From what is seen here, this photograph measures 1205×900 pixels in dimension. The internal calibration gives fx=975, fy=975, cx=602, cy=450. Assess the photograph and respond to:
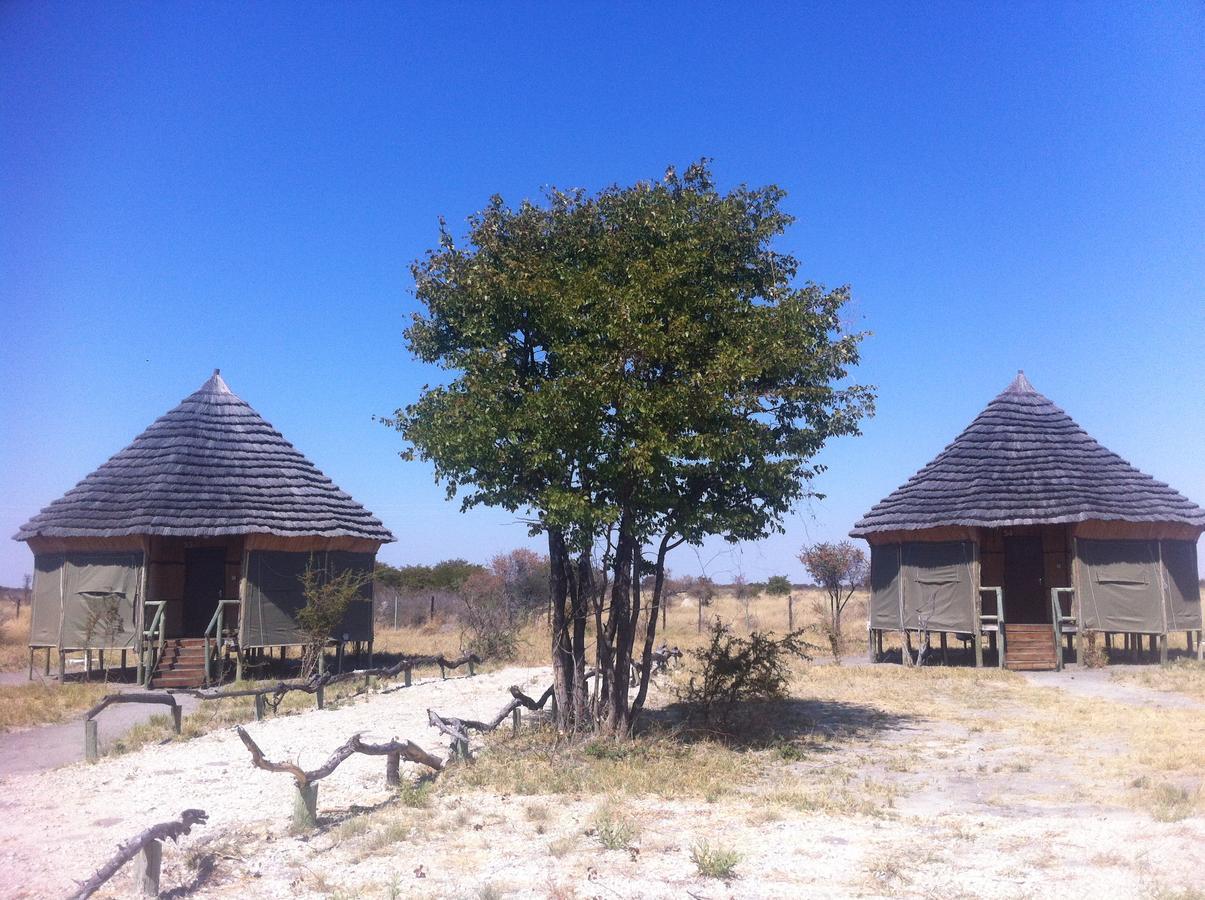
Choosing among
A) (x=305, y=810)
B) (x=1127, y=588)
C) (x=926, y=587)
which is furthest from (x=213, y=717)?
(x=1127, y=588)

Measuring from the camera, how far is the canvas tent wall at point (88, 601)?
16.5 metres

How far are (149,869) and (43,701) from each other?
32.7 feet

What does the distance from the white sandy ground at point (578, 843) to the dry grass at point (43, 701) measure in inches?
158

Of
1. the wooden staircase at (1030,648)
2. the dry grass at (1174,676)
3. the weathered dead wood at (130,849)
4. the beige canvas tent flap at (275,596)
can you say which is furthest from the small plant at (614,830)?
the wooden staircase at (1030,648)

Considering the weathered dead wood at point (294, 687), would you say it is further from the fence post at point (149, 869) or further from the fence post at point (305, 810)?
the fence post at point (149, 869)

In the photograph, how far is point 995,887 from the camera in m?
5.88

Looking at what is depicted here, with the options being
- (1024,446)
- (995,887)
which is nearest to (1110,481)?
(1024,446)

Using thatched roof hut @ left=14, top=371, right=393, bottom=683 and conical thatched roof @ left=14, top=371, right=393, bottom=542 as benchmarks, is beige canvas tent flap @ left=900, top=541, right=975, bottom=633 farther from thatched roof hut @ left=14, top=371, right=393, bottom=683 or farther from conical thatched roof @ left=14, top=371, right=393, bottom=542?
thatched roof hut @ left=14, top=371, right=393, bottom=683

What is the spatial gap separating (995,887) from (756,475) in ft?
15.2

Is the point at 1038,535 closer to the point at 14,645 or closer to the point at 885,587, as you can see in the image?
the point at 885,587

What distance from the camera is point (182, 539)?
17.7 metres

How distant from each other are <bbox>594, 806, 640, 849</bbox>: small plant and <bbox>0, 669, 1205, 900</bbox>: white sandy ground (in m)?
0.07

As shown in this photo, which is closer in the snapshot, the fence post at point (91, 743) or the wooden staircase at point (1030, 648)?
the fence post at point (91, 743)

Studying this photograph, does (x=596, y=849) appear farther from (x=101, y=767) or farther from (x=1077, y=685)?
(x=1077, y=685)
